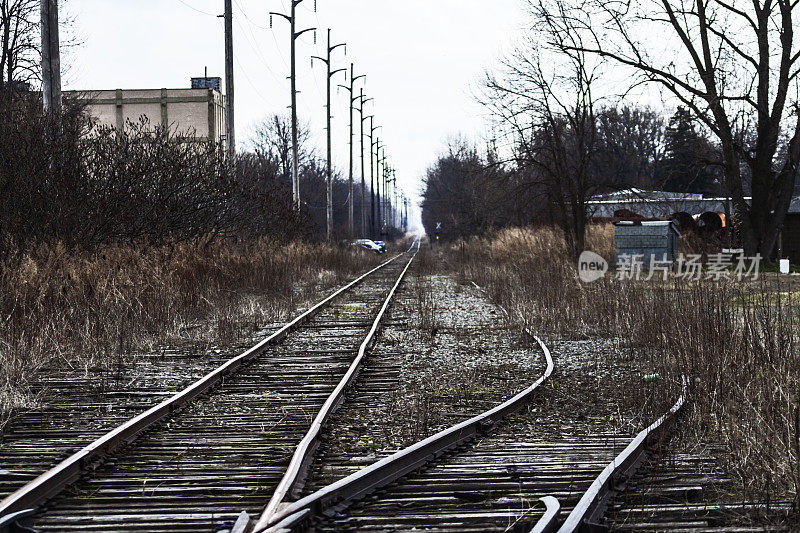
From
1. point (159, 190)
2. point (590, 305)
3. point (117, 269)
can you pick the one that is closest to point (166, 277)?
point (117, 269)

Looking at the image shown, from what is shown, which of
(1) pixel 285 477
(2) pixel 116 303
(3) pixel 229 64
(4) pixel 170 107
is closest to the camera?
(1) pixel 285 477

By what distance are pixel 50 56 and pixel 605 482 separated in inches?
551

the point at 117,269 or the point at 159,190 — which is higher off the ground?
the point at 159,190

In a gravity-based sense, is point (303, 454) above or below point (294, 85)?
below

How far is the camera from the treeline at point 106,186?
1334cm

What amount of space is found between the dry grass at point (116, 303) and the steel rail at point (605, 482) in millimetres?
5021

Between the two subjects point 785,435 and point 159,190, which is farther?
point 159,190

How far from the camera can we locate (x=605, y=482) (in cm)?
514

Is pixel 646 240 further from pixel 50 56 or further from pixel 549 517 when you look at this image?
pixel 549 517

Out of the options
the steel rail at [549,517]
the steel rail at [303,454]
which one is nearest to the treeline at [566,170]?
the steel rail at [303,454]

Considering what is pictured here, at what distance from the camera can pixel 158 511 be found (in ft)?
15.7

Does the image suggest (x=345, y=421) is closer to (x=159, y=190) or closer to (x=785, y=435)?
(x=785, y=435)

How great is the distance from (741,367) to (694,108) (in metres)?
20.8

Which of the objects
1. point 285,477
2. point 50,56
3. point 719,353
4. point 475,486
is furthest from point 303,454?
point 50,56
